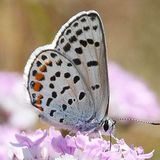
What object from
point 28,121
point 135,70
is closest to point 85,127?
point 28,121

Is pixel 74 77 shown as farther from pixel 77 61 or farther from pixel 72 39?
pixel 72 39

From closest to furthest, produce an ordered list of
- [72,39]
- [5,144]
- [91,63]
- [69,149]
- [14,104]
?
[69,149]
[72,39]
[91,63]
[5,144]
[14,104]

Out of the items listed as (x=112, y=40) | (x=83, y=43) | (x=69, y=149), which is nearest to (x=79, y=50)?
(x=83, y=43)

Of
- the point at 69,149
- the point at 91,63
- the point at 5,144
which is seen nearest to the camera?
the point at 69,149

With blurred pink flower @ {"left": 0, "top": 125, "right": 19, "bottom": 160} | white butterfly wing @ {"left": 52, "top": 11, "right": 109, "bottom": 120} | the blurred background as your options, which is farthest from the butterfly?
the blurred background

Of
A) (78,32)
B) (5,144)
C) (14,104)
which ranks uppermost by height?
(78,32)

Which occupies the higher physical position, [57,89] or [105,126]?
[57,89]

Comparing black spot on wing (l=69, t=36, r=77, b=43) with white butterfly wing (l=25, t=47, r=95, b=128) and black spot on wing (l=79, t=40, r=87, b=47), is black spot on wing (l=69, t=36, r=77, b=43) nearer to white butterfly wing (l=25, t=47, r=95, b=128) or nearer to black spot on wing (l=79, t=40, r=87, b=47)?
black spot on wing (l=79, t=40, r=87, b=47)

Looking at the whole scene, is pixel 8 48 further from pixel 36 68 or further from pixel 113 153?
pixel 113 153
